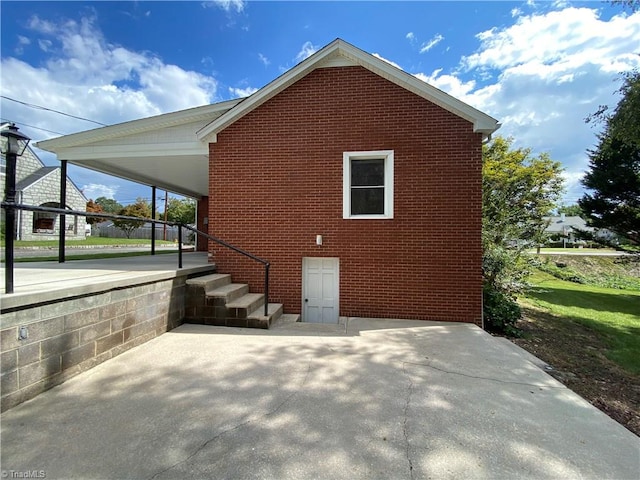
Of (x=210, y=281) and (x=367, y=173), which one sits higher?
(x=367, y=173)

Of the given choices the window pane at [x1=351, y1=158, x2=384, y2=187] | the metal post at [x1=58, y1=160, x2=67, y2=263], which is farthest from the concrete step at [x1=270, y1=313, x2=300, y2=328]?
the metal post at [x1=58, y1=160, x2=67, y2=263]

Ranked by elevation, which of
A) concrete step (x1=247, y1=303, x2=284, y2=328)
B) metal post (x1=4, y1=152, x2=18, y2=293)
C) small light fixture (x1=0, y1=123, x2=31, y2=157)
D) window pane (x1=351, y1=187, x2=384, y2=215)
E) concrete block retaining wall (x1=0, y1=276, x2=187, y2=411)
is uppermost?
small light fixture (x1=0, y1=123, x2=31, y2=157)

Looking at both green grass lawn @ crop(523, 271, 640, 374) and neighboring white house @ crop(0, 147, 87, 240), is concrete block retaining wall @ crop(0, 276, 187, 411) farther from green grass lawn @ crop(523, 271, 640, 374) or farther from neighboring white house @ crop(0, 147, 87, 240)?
neighboring white house @ crop(0, 147, 87, 240)

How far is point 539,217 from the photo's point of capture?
11.5 metres

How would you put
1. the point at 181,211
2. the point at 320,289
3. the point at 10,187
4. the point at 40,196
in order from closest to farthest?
the point at 10,187
the point at 320,289
the point at 40,196
the point at 181,211

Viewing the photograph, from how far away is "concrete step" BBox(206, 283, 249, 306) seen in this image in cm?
511

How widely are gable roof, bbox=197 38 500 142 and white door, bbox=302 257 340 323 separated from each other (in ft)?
11.1

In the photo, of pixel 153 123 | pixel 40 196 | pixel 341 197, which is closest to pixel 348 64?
pixel 341 197

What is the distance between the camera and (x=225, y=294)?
516 cm

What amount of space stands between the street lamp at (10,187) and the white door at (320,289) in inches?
175

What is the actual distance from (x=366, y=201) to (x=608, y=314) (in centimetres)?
955

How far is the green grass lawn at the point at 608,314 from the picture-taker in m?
6.18

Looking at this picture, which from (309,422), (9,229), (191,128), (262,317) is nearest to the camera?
(309,422)

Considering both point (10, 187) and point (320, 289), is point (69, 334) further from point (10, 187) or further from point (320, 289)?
point (320, 289)
